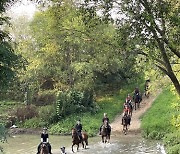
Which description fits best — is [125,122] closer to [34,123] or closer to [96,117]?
[96,117]

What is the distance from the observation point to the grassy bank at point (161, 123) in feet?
80.2

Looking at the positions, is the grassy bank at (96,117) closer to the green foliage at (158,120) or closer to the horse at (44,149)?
the green foliage at (158,120)

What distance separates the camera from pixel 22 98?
41.5 m

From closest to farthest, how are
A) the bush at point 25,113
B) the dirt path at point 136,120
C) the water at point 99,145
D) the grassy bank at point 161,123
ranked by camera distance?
the water at point 99,145
the grassy bank at point 161,123
the dirt path at point 136,120
the bush at point 25,113

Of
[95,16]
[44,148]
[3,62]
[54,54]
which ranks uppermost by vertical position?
[54,54]

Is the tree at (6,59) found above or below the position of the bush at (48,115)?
above

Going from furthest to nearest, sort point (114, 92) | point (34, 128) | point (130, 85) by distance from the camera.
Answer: point (130, 85) → point (114, 92) → point (34, 128)

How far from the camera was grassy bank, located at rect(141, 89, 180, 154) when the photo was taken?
962 inches

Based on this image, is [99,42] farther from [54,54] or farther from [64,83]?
[64,83]

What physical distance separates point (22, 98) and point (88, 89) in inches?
294

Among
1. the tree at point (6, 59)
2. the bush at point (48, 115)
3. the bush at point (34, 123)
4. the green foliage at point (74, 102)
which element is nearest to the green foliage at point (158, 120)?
the green foliage at point (74, 102)

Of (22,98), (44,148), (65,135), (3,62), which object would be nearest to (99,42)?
(3,62)

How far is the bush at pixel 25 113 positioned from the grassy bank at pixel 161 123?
9.74 m

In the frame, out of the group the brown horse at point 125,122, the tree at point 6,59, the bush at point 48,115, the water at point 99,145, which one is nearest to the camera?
the tree at point 6,59
